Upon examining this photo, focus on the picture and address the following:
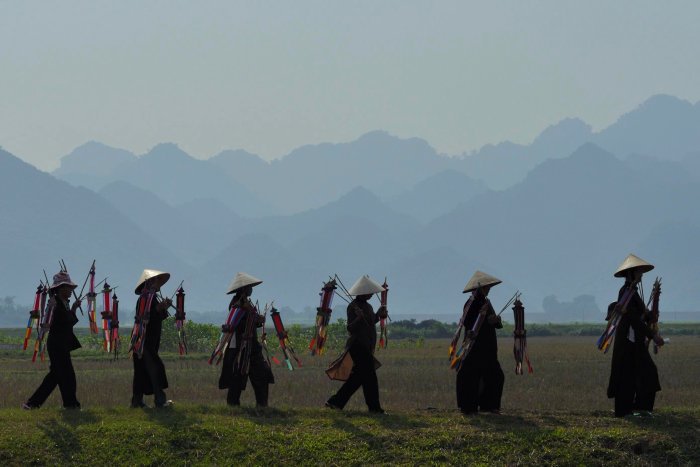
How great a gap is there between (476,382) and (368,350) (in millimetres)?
1904

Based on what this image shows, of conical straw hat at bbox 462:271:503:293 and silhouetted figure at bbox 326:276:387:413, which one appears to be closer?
conical straw hat at bbox 462:271:503:293

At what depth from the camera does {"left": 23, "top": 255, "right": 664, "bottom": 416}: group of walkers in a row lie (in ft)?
56.3

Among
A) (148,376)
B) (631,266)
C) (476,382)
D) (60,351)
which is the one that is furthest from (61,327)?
(631,266)

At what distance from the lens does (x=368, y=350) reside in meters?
18.0

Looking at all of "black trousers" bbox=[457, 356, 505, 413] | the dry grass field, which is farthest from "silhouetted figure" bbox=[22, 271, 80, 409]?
"black trousers" bbox=[457, 356, 505, 413]

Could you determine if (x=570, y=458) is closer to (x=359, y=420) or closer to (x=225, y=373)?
(x=359, y=420)

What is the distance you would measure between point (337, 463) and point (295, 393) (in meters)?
12.2

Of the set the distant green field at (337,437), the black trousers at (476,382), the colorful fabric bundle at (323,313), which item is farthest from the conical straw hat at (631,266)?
the colorful fabric bundle at (323,313)

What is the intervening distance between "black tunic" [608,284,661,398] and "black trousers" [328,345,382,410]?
12.8 feet

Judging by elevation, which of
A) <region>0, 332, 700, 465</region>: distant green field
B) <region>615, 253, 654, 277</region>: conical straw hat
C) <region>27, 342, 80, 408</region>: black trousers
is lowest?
<region>0, 332, 700, 465</region>: distant green field

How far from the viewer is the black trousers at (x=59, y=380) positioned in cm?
1758

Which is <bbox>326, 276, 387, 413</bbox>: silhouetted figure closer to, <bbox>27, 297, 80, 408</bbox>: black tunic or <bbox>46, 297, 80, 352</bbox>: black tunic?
<bbox>27, 297, 80, 408</bbox>: black tunic

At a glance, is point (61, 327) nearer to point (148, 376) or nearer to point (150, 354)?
point (150, 354)

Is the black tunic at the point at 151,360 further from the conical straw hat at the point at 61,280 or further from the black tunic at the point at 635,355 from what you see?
the black tunic at the point at 635,355
